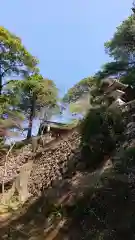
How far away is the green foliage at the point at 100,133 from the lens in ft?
20.1

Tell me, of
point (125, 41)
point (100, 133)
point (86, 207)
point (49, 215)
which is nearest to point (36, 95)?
point (125, 41)

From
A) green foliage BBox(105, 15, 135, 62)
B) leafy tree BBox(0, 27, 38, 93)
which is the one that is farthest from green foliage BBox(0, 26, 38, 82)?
green foliage BBox(105, 15, 135, 62)

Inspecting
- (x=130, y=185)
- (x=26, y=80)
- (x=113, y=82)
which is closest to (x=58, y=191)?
(x=130, y=185)

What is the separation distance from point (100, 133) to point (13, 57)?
30.8 feet

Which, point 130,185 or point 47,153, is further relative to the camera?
point 47,153

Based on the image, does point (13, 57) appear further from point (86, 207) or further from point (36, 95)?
point (86, 207)

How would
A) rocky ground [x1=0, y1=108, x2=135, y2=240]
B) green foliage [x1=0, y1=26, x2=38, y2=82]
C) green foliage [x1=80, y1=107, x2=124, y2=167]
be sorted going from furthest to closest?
green foliage [x1=0, y1=26, x2=38, y2=82], green foliage [x1=80, y1=107, x2=124, y2=167], rocky ground [x1=0, y1=108, x2=135, y2=240]

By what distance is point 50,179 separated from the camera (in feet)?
24.3

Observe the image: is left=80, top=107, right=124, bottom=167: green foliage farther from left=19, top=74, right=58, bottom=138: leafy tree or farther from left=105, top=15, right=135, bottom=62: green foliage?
left=19, top=74, right=58, bottom=138: leafy tree

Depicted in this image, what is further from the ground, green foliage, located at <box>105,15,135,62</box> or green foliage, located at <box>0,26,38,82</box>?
green foliage, located at <box>0,26,38,82</box>

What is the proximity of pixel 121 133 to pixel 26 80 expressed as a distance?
29.3ft

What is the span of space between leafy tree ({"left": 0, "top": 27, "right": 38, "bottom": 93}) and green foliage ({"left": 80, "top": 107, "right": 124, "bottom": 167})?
8.73 m

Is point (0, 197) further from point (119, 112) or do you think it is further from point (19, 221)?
point (119, 112)

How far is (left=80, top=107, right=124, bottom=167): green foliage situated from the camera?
20.1ft
